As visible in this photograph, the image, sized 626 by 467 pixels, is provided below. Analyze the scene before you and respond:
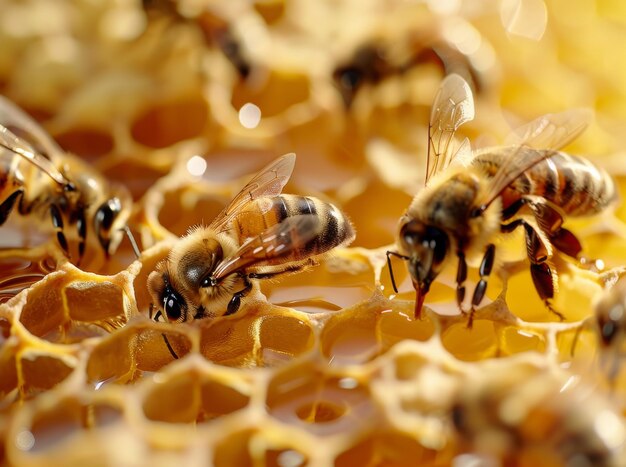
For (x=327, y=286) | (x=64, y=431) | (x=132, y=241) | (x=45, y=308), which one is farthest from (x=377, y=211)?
(x=64, y=431)

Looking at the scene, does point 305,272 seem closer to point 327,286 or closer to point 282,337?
point 327,286

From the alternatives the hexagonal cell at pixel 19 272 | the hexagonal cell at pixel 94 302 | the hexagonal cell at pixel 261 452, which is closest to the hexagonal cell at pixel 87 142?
the hexagonal cell at pixel 19 272

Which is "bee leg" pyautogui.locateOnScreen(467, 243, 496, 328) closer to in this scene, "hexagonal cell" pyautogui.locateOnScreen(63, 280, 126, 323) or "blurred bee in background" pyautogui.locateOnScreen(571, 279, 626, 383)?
"blurred bee in background" pyautogui.locateOnScreen(571, 279, 626, 383)

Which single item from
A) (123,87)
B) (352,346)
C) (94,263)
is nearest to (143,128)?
(123,87)

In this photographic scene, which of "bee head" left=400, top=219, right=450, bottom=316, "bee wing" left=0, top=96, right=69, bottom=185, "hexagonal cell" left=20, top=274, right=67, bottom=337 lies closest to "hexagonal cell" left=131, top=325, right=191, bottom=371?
"hexagonal cell" left=20, top=274, right=67, bottom=337

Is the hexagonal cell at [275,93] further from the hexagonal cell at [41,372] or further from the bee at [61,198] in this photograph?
the hexagonal cell at [41,372]

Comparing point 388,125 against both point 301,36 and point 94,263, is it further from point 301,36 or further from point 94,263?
point 94,263
